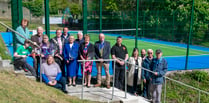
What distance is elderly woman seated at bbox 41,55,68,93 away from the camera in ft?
21.1

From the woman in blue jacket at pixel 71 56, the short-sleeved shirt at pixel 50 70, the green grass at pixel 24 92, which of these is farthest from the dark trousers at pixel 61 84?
the woman in blue jacket at pixel 71 56

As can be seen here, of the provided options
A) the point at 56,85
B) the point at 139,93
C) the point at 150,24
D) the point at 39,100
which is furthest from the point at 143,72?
the point at 150,24

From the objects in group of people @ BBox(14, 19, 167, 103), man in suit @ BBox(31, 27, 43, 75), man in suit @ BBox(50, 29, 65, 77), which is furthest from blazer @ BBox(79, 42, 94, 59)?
man in suit @ BBox(31, 27, 43, 75)

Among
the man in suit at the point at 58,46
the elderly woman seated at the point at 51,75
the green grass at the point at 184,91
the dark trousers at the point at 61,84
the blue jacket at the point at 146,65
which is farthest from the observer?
the green grass at the point at 184,91

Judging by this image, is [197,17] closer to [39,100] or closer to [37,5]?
[37,5]

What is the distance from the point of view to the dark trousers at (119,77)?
7.53 meters

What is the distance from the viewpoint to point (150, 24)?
22.0 m

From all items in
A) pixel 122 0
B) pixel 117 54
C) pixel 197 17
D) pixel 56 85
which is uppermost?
pixel 122 0

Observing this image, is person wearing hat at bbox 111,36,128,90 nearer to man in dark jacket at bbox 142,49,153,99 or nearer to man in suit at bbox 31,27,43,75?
man in dark jacket at bbox 142,49,153,99

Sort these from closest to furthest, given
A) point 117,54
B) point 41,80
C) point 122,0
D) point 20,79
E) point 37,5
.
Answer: point 20,79, point 41,80, point 117,54, point 37,5, point 122,0

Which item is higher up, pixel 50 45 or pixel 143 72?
pixel 50 45

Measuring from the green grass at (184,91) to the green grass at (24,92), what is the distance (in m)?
4.16

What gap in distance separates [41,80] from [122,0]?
23.3 meters

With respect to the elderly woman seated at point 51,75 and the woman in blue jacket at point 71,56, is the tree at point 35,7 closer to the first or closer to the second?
the woman in blue jacket at point 71,56
